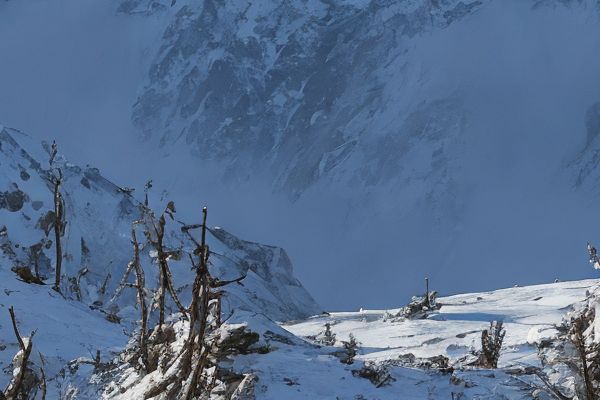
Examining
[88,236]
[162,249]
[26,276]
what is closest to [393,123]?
[88,236]

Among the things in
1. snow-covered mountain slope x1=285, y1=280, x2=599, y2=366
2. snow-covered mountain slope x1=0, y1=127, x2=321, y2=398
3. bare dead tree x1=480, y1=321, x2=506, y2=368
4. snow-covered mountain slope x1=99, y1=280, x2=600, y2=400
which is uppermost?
snow-covered mountain slope x1=0, y1=127, x2=321, y2=398

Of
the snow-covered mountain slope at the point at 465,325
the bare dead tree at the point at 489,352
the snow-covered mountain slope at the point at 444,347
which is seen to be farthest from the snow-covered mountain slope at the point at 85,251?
the bare dead tree at the point at 489,352

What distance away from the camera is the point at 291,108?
584ft

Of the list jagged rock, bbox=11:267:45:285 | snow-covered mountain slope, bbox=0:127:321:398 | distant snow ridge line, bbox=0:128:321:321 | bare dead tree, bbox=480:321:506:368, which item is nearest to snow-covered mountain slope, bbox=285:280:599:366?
bare dead tree, bbox=480:321:506:368

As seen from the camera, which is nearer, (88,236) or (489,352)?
(489,352)

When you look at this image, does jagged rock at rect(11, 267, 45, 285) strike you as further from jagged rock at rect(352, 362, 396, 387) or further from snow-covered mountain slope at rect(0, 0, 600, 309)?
snow-covered mountain slope at rect(0, 0, 600, 309)

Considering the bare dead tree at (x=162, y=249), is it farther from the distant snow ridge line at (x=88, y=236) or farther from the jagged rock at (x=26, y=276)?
the distant snow ridge line at (x=88, y=236)

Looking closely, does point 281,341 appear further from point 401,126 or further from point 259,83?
point 259,83

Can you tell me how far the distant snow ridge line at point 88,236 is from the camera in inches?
1321

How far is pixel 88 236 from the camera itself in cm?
4306

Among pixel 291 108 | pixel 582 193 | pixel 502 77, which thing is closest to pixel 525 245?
pixel 582 193

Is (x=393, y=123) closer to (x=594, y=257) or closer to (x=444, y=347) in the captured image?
(x=444, y=347)

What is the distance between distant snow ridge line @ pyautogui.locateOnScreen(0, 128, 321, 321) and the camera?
3356cm

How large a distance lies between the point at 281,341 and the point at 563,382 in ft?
11.2
